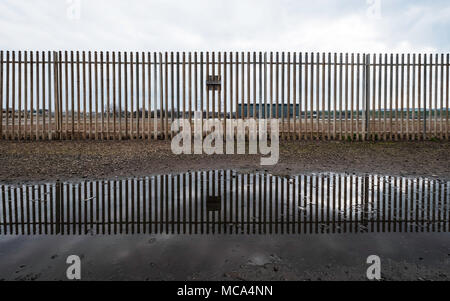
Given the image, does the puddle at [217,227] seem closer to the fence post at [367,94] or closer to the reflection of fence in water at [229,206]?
the reflection of fence in water at [229,206]

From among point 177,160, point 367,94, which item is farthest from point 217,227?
point 367,94

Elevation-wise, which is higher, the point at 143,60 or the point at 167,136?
→ the point at 143,60

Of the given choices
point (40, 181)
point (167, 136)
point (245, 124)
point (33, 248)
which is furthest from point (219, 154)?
point (33, 248)

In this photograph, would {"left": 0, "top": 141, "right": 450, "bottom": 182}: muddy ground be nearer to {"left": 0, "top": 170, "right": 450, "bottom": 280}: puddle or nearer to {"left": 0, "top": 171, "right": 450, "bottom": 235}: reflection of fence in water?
{"left": 0, "top": 171, "right": 450, "bottom": 235}: reflection of fence in water

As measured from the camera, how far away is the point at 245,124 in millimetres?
8047

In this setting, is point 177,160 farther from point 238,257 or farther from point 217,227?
point 238,257

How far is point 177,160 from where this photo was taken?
5.51 m

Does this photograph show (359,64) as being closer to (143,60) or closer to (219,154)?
(219,154)

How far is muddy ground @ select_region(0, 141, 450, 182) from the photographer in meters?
4.51

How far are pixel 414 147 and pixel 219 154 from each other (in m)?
5.45

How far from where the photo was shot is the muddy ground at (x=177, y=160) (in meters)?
4.51

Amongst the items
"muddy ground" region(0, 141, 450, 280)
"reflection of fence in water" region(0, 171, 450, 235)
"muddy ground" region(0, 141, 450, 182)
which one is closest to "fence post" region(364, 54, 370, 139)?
"muddy ground" region(0, 141, 450, 182)

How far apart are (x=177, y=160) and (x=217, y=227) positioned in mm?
3331
